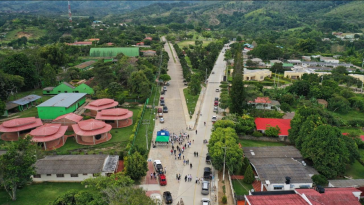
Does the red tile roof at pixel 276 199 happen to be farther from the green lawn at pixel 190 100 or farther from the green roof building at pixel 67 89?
the green roof building at pixel 67 89

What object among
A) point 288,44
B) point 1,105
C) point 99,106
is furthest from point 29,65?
point 288,44

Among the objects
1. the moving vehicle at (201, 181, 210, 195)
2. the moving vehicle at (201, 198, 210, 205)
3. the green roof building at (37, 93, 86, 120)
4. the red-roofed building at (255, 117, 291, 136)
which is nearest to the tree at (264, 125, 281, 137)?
the red-roofed building at (255, 117, 291, 136)

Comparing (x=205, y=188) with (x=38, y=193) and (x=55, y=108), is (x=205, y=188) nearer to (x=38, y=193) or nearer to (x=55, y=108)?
(x=38, y=193)

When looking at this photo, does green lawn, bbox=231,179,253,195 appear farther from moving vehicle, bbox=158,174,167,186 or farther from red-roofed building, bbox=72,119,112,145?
red-roofed building, bbox=72,119,112,145

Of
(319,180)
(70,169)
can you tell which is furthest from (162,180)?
(319,180)

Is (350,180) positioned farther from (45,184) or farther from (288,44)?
(288,44)

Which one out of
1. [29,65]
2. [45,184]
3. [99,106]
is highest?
[29,65]
